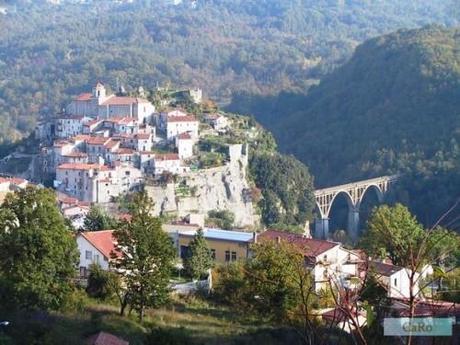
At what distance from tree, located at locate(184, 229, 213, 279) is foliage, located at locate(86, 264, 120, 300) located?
157 inches

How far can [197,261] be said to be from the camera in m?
19.0

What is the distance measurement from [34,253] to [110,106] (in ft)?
93.7

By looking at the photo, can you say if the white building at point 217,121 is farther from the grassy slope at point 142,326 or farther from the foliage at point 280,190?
the grassy slope at point 142,326

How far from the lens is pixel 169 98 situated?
46156mm

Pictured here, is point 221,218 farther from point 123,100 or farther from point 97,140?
point 123,100

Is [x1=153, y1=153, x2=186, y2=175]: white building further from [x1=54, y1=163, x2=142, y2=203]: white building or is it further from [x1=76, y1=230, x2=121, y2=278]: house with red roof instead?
[x1=76, y1=230, x2=121, y2=278]: house with red roof

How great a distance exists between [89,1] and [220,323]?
17319 cm

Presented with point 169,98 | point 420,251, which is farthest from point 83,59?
point 420,251

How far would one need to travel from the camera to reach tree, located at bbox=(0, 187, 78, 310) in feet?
41.8

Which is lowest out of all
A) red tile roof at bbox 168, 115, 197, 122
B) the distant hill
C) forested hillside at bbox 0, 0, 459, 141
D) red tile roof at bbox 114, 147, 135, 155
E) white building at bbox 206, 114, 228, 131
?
red tile roof at bbox 114, 147, 135, 155

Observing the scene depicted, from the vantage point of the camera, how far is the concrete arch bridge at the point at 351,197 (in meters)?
45.9

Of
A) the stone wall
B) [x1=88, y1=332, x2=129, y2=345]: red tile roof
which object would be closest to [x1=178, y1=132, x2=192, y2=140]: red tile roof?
the stone wall

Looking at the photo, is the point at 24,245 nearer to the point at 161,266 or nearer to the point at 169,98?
the point at 161,266

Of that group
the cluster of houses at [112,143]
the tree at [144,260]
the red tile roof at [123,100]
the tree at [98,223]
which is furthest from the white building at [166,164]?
the tree at [144,260]
